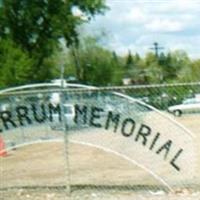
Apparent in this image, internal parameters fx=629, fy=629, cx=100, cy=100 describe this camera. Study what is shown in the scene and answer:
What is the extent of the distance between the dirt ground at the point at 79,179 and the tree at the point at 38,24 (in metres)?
20.6

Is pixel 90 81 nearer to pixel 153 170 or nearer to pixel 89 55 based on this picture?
pixel 89 55

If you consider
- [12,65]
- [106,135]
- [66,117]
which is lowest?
[12,65]

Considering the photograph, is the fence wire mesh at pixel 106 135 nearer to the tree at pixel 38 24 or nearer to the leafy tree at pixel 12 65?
the leafy tree at pixel 12 65

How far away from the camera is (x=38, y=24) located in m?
40.6

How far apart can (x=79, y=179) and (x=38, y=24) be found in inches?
1104

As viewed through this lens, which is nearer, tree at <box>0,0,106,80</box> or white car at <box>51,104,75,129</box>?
white car at <box>51,104,75,129</box>

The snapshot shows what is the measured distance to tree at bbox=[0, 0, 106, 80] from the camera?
3960 cm

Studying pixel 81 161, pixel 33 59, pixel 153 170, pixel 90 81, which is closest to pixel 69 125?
pixel 153 170

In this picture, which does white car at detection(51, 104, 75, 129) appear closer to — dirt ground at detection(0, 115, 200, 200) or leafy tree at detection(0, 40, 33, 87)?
dirt ground at detection(0, 115, 200, 200)

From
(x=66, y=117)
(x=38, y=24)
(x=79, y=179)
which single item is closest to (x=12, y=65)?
(x=38, y=24)

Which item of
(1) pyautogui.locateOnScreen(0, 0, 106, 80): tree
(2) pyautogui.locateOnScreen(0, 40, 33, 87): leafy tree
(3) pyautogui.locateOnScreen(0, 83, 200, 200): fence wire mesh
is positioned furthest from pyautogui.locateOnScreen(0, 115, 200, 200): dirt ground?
(1) pyautogui.locateOnScreen(0, 0, 106, 80): tree

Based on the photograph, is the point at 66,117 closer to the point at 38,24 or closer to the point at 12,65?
the point at 12,65

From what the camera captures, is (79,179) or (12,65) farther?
(12,65)

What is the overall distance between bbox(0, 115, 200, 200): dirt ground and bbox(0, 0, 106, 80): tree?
812 inches
